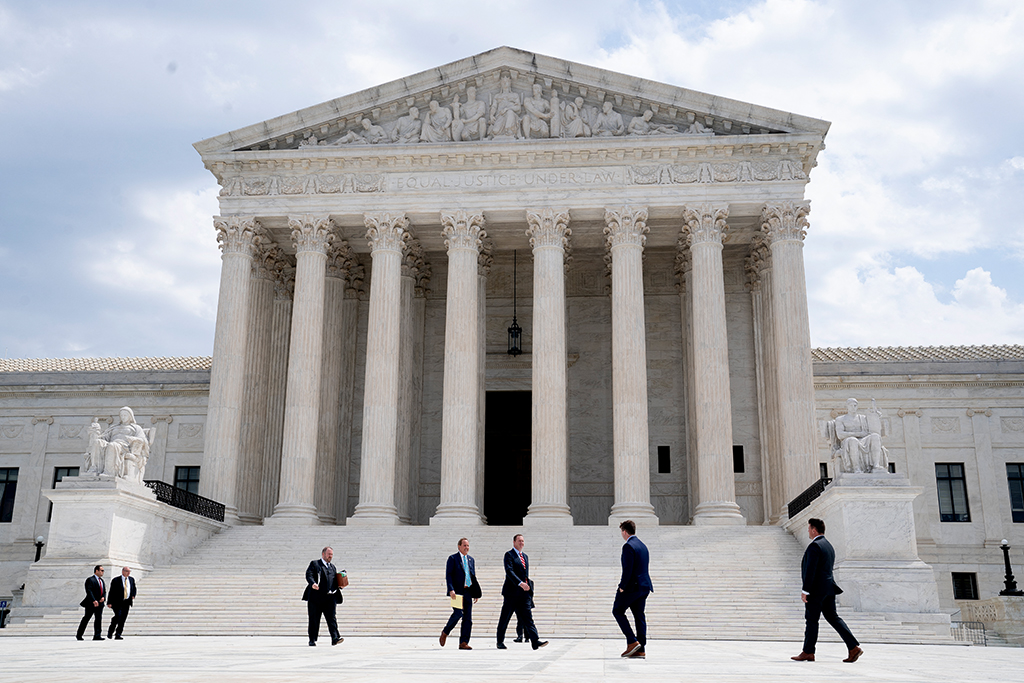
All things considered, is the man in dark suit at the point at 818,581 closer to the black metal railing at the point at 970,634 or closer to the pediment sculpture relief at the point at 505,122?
the black metal railing at the point at 970,634

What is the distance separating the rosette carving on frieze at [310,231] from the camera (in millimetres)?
34750

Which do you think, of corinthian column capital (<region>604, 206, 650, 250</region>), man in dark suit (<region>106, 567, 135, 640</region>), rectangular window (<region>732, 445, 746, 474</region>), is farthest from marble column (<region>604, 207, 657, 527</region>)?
man in dark suit (<region>106, 567, 135, 640</region>)

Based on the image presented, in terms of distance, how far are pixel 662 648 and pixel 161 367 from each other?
34.6 meters

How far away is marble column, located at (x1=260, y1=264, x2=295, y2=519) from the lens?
3725 centimetres

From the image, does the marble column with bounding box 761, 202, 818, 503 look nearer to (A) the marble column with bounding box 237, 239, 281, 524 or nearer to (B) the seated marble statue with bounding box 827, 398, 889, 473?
(B) the seated marble statue with bounding box 827, 398, 889, 473

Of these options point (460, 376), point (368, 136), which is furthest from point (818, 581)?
point (368, 136)

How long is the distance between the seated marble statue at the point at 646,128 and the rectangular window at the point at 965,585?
2040cm

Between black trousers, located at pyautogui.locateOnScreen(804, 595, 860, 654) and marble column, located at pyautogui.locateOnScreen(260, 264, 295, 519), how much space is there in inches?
1026

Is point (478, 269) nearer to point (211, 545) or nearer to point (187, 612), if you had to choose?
point (211, 545)

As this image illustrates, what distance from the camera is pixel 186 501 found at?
97.8 feet

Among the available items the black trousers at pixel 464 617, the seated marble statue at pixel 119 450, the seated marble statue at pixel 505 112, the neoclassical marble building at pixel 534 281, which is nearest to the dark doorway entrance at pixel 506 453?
the neoclassical marble building at pixel 534 281

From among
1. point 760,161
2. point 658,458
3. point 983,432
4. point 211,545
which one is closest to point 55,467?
point 211,545

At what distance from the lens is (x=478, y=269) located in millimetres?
36406

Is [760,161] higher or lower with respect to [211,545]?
higher
